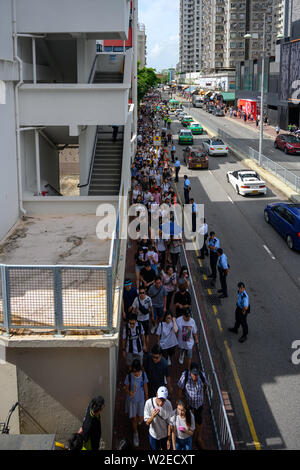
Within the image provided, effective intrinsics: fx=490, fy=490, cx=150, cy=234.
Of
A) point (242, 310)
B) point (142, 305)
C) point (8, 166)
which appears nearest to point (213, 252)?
Answer: point (242, 310)

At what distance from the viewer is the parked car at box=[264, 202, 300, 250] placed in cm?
1802

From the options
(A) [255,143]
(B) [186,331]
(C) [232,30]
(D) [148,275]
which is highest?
(C) [232,30]

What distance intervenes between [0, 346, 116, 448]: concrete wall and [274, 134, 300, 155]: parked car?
114ft

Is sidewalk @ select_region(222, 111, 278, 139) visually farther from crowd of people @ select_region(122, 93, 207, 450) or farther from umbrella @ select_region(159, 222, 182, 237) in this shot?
crowd of people @ select_region(122, 93, 207, 450)

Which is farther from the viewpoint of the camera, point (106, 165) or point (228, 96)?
point (228, 96)

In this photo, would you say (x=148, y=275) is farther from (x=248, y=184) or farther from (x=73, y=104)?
(x=248, y=184)

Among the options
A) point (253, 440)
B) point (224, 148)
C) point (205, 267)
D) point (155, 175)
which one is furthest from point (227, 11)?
point (253, 440)

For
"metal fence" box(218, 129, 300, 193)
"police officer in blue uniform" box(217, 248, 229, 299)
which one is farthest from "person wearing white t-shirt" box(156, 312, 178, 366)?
"metal fence" box(218, 129, 300, 193)

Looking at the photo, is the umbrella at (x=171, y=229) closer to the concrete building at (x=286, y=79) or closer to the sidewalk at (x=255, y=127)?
the sidewalk at (x=255, y=127)

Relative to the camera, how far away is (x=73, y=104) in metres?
14.5

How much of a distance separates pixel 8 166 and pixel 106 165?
18.1 feet

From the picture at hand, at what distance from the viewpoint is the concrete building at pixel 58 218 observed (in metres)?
7.95

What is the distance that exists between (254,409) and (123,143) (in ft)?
38.9

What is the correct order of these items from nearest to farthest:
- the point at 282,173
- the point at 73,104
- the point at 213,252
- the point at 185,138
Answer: the point at 73,104 < the point at 213,252 < the point at 282,173 < the point at 185,138
